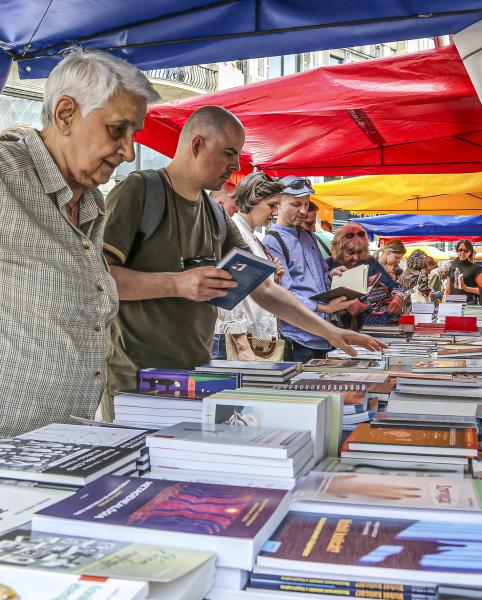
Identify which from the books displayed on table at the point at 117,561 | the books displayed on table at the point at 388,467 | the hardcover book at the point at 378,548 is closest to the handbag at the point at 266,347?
the books displayed on table at the point at 388,467

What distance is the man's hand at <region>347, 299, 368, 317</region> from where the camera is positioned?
13.1 ft

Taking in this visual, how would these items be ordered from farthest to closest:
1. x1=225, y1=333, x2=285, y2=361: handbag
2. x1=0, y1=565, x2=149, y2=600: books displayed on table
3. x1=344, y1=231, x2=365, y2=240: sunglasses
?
x1=344, y1=231, x2=365, y2=240: sunglasses < x1=225, y1=333, x2=285, y2=361: handbag < x1=0, y1=565, x2=149, y2=600: books displayed on table

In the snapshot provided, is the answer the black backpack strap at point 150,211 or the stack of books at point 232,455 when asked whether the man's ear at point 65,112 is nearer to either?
the black backpack strap at point 150,211

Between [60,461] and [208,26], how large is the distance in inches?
63.5

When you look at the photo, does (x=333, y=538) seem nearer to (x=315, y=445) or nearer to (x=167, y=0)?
(x=315, y=445)

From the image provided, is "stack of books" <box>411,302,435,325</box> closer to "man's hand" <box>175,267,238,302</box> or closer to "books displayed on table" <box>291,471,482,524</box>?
"man's hand" <box>175,267,238,302</box>

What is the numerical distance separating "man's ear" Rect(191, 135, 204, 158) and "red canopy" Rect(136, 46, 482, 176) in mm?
1209

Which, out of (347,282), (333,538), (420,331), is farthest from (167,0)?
(420,331)

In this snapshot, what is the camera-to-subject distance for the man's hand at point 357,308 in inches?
157

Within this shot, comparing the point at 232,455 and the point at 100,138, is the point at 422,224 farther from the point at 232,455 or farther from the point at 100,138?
the point at 232,455

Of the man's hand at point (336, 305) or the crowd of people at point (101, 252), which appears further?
the man's hand at point (336, 305)

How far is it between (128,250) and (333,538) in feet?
4.81

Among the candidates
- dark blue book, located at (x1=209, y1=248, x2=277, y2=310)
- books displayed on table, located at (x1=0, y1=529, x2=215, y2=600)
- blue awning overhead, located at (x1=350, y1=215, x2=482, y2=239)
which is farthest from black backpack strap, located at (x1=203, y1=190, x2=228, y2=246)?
blue awning overhead, located at (x1=350, y1=215, x2=482, y2=239)

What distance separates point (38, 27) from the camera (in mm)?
2219
